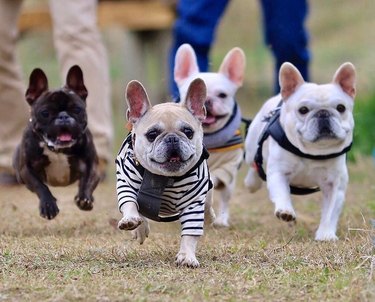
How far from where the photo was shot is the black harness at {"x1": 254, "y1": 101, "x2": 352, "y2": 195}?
577 centimetres

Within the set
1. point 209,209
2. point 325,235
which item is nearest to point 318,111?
point 325,235

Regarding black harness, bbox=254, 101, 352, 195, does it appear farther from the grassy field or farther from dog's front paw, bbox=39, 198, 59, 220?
dog's front paw, bbox=39, 198, 59, 220

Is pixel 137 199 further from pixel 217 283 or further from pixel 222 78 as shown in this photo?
pixel 222 78

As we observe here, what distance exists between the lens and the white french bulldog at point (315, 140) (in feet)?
18.4

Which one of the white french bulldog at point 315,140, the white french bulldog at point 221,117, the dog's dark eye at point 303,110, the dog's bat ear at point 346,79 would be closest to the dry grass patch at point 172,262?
the white french bulldog at point 315,140

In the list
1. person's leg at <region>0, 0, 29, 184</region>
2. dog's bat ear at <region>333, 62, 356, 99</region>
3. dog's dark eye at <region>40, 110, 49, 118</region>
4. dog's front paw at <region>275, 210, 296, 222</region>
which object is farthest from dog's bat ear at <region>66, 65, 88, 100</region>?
person's leg at <region>0, 0, 29, 184</region>

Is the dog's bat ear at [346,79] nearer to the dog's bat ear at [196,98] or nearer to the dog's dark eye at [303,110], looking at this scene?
the dog's dark eye at [303,110]

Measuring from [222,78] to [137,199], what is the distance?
1861 millimetres

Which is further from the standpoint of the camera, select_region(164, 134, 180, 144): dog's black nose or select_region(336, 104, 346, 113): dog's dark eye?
select_region(336, 104, 346, 113): dog's dark eye

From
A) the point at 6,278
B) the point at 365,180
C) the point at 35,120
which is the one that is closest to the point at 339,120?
the point at 35,120

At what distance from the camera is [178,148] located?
465 cm

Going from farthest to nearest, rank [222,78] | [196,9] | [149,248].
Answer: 1. [196,9]
2. [222,78]
3. [149,248]

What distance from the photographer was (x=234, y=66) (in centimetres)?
663

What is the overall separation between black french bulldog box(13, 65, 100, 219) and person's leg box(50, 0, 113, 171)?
1687mm
